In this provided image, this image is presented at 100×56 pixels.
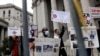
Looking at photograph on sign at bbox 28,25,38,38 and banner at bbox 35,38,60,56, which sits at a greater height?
photograph on sign at bbox 28,25,38,38

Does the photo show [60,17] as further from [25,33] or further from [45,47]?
[25,33]

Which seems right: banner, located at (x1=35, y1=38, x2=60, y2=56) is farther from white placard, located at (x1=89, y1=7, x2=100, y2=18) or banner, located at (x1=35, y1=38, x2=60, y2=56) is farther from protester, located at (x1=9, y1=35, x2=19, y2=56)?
white placard, located at (x1=89, y1=7, x2=100, y2=18)

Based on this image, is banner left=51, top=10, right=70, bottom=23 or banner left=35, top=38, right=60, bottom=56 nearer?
banner left=35, top=38, right=60, bottom=56

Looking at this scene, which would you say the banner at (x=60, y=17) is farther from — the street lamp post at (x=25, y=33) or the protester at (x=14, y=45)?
the protester at (x=14, y=45)

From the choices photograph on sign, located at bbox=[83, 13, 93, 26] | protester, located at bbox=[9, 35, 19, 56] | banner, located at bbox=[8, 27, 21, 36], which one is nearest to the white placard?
photograph on sign, located at bbox=[83, 13, 93, 26]

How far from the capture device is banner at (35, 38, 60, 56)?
13195mm

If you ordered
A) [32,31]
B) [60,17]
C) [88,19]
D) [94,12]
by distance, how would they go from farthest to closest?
[32,31], [60,17], [88,19], [94,12]

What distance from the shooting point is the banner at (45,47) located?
13.2 meters

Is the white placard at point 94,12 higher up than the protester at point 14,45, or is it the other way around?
the white placard at point 94,12

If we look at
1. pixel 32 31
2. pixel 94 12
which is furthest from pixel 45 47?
pixel 94 12

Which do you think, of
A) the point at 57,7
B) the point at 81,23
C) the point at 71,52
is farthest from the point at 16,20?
the point at 81,23

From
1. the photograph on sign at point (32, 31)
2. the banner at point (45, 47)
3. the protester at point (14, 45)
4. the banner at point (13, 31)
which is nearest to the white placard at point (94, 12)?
the banner at point (45, 47)

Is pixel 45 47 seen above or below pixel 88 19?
below

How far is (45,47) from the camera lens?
13273mm
